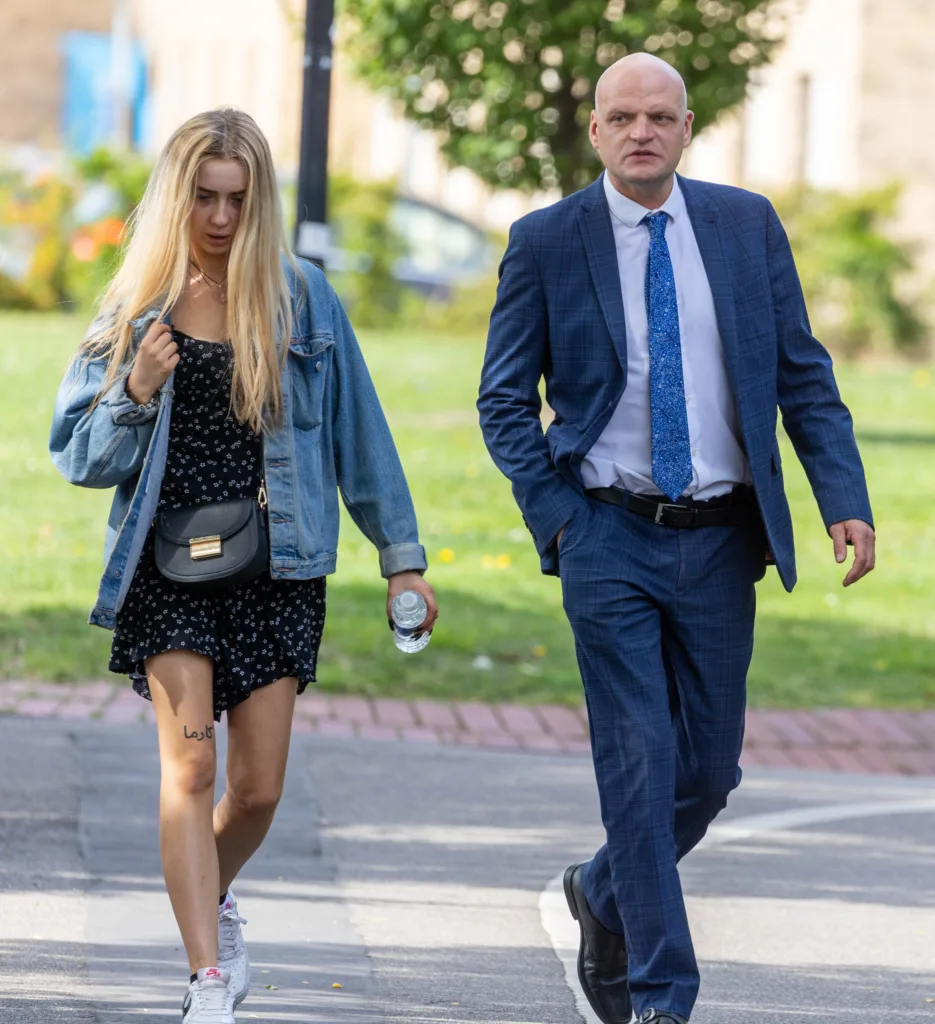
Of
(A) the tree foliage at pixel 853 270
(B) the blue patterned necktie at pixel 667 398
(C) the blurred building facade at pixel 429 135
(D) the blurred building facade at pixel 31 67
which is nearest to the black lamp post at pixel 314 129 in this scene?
(B) the blue patterned necktie at pixel 667 398

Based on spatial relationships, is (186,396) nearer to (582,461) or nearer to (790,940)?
(582,461)

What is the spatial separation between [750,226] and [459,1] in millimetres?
11095

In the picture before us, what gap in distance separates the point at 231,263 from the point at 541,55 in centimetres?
1128

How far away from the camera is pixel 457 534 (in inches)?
477

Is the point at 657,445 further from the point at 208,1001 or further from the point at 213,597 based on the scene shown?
the point at 208,1001

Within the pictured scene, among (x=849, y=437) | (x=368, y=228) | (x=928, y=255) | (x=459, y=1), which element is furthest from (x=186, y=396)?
(x=928, y=255)

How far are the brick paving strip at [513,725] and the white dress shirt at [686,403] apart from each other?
3.62 meters

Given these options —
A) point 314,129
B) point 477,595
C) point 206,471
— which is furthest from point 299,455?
point 477,595

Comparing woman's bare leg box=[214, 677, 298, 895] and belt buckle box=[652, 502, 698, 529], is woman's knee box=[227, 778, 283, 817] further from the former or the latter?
belt buckle box=[652, 502, 698, 529]

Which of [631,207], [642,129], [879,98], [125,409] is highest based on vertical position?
[642,129]

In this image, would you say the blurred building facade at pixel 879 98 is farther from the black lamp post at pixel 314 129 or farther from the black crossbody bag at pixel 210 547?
the black crossbody bag at pixel 210 547

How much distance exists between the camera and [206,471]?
4148mm

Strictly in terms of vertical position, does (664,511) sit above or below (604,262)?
below

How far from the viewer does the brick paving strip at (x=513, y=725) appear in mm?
7777
